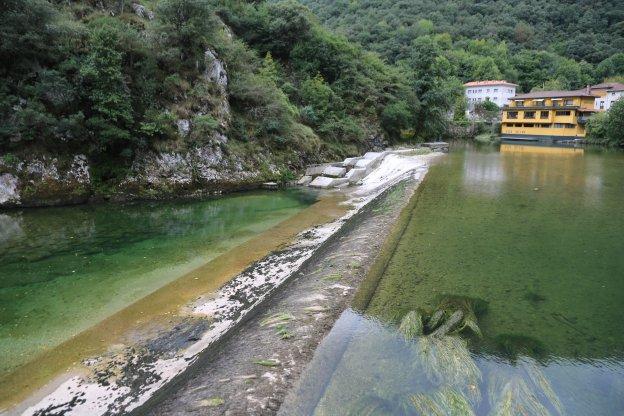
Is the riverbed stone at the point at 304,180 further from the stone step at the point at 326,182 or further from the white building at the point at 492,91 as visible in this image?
the white building at the point at 492,91

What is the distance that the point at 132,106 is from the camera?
17000mm

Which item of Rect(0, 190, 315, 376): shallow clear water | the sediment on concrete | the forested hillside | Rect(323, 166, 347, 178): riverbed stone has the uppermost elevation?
the forested hillside

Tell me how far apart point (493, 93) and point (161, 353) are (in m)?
76.6

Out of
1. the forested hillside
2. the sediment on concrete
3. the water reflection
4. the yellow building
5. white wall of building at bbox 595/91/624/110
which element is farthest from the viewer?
the forested hillside

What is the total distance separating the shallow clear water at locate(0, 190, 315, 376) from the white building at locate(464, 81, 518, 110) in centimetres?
6299

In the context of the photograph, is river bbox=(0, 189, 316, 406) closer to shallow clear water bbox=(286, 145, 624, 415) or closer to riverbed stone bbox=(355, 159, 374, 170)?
shallow clear water bbox=(286, 145, 624, 415)

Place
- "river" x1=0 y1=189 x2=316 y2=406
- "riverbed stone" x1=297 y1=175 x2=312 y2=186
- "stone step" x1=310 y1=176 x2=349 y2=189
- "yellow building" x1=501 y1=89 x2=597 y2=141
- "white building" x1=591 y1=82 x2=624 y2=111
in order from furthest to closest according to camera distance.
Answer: "white building" x1=591 y1=82 x2=624 y2=111, "yellow building" x1=501 y1=89 x2=597 y2=141, "riverbed stone" x1=297 y1=175 x2=312 y2=186, "stone step" x1=310 y1=176 x2=349 y2=189, "river" x1=0 y1=189 x2=316 y2=406

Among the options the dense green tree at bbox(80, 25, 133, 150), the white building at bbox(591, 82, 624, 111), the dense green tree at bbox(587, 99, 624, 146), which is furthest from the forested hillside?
the dense green tree at bbox(80, 25, 133, 150)

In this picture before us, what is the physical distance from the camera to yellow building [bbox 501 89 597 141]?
50.1 metres

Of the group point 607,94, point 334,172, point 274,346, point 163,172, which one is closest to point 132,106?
point 163,172

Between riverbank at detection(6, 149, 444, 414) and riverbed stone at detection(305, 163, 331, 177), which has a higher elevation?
riverbed stone at detection(305, 163, 331, 177)

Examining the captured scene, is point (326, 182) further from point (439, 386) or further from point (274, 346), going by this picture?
point (439, 386)

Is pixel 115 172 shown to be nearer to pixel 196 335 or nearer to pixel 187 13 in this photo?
pixel 187 13

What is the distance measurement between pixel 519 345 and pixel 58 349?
6.91 m
